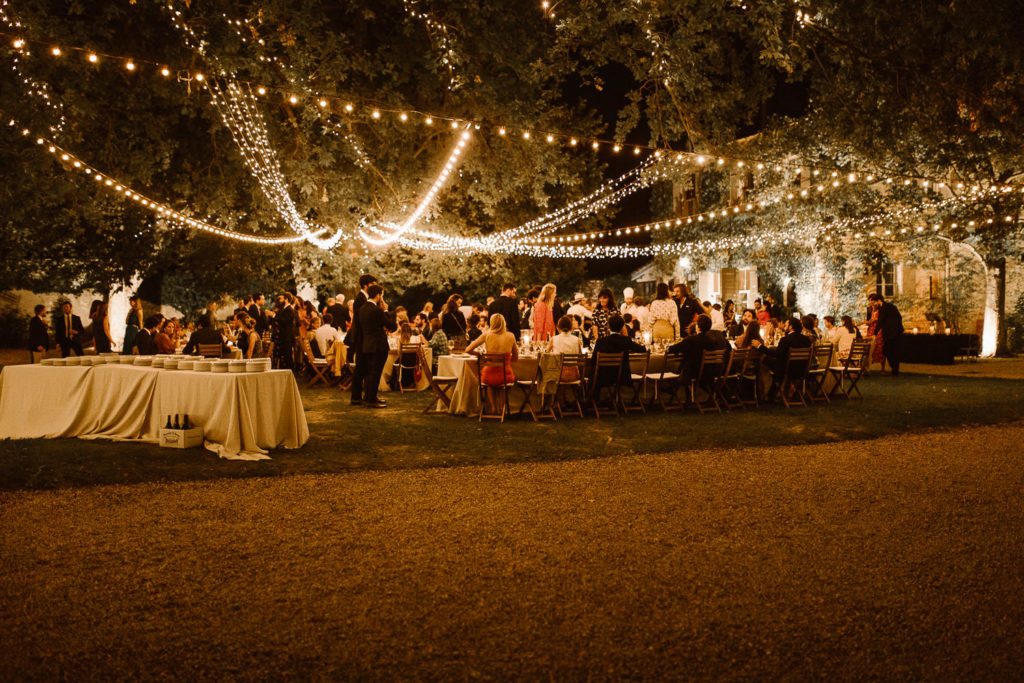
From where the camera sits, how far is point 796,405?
10258 millimetres

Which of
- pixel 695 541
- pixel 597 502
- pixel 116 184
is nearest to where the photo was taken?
pixel 695 541

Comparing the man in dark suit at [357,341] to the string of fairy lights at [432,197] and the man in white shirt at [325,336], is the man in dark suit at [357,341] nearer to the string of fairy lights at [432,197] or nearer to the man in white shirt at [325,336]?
the string of fairy lights at [432,197]

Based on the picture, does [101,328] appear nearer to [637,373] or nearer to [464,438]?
[464,438]

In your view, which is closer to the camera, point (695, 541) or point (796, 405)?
point (695, 541)

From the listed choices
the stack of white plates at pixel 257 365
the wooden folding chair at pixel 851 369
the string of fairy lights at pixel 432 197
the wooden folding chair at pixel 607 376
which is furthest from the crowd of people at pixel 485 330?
the stack of white plates at pixel 257 365

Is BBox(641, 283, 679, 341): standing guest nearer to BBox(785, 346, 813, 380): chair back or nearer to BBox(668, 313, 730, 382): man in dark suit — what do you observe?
BBox(668, 313, 730, 382): man in dark suit

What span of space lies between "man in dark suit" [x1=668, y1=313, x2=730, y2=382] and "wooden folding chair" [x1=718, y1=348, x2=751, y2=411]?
146 mm

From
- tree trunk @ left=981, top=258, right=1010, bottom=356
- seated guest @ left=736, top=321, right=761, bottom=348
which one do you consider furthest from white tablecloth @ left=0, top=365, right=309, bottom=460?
tree trunk @ left=981, top=258, right=1010, bottom=356

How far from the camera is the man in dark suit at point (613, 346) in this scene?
30.0ft

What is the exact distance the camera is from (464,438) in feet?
25.5

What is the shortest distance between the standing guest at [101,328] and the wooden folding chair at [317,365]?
12.9ft

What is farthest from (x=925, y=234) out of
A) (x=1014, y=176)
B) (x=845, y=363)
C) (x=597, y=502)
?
(x=597, y=502)

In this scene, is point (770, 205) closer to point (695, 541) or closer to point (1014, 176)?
point (1014, 176)

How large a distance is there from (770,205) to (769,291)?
11.2 feet
